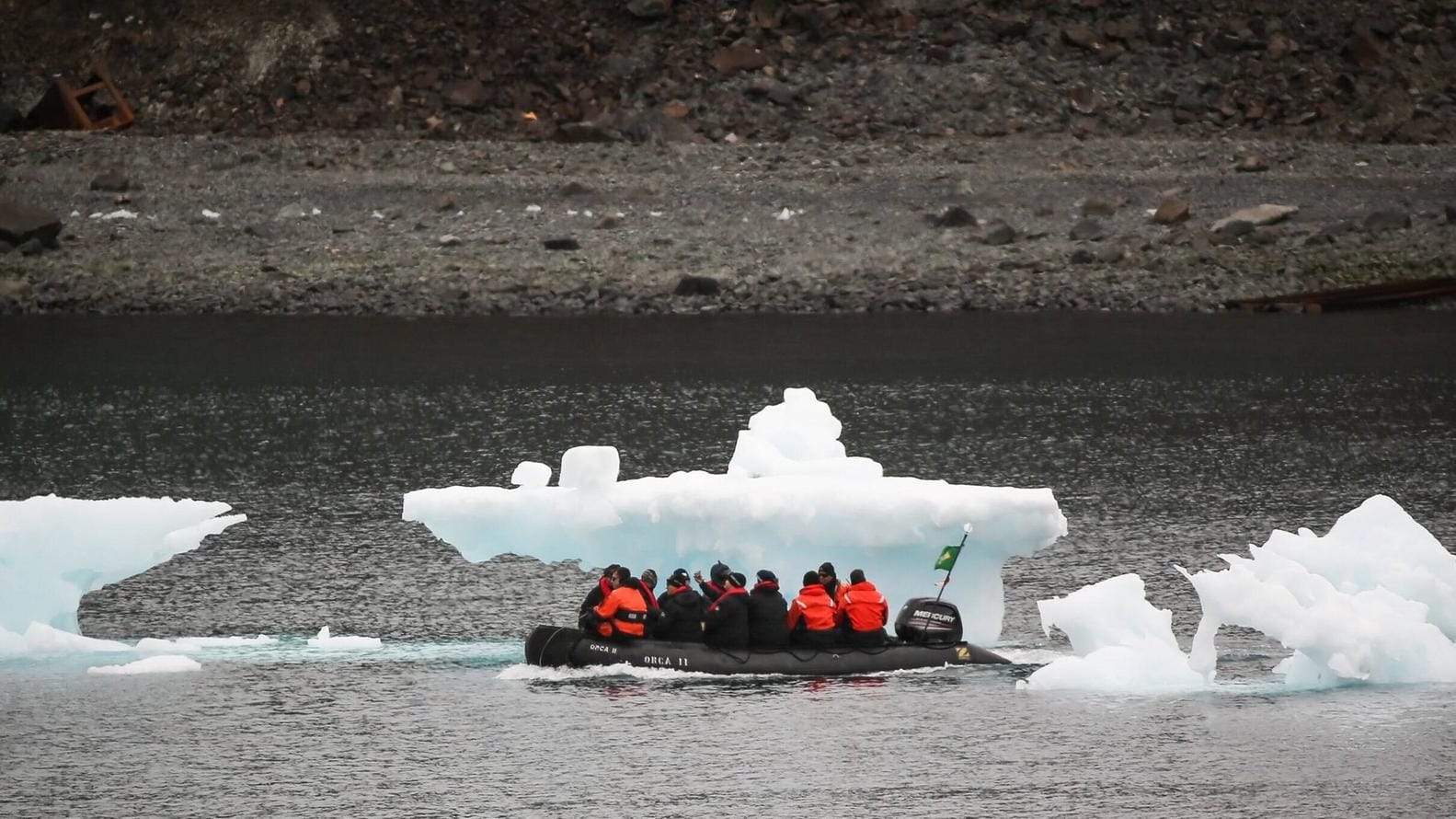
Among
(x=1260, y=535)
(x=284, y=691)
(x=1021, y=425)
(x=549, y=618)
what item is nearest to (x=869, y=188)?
(x=1021, y=425)

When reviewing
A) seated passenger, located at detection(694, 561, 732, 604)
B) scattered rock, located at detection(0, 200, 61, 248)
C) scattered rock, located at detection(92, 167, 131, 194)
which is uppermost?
scattered rock, located at detection(92, 167, 131, 194)

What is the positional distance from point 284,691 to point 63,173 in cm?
3523

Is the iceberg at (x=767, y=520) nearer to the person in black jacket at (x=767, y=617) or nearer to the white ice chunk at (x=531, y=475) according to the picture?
the white ice chunk at (x=531, y=475)

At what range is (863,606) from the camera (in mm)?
21406

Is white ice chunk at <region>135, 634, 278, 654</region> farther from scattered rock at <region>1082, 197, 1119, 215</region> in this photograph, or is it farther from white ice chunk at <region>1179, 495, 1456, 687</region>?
scattered rock at <region>1082, 197, 1119, 215</region>

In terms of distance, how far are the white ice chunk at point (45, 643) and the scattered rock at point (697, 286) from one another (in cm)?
2562

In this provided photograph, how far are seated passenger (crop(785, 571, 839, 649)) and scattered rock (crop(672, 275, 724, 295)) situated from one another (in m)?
25.7

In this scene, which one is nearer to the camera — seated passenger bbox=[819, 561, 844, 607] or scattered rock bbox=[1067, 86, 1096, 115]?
seated passenger bbox=[819, 561, 844, 607]

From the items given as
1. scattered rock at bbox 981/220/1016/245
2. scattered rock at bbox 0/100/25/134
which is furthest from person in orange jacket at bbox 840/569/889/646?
scattered rock at bbox 0/100/25/134

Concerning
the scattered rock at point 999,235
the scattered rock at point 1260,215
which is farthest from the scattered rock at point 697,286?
the scattered rock at point 1260,215

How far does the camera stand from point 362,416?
125 feet

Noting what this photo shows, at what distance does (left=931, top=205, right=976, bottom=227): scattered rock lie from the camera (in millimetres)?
49594

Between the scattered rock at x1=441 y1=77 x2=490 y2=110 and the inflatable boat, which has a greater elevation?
the scattered rock at x1=441 y1=77 x2=490 y2=110

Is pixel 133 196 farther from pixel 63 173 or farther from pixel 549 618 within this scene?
pixel 549 618
